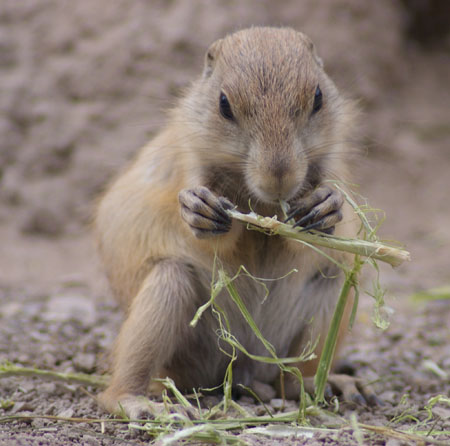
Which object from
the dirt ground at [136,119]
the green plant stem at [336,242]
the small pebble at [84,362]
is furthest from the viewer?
the dirt ground at [136,119]

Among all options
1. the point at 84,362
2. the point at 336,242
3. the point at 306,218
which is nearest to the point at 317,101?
the point at 306,218

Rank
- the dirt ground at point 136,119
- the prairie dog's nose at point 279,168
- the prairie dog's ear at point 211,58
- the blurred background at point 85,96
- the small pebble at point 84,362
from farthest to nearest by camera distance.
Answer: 1. the blurred background at point 85,96
2. the dirt ground at point 136,119
3. the small pebble at point 84,362
4. the prairie dog's ear at point 211,58
5. the prairie dog's nose at point 279,168

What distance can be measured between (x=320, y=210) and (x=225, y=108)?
0.89 metres

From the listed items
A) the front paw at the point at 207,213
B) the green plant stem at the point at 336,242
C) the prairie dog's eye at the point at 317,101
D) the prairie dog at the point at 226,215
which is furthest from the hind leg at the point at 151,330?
the prairie dog's eye at the point at 317,101

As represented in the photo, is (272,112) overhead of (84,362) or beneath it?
overhead

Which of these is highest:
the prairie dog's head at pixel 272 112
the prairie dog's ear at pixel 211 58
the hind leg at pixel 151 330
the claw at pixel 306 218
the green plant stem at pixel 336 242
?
the prairie dog's ear at pixel 211 58

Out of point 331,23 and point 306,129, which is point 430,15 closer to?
point 331,23

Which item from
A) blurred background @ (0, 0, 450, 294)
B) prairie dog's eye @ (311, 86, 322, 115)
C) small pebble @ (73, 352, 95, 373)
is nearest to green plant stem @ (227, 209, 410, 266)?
prairie dog's eye @ (311, 86, 322, 115)

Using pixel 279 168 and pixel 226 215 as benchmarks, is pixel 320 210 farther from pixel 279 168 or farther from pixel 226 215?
pixel 226 215

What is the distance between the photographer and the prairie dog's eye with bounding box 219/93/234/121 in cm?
412

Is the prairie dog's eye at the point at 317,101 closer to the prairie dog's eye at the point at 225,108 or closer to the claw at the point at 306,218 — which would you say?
the prairie dog's eye at the point at 225,108

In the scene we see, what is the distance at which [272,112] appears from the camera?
3.87 m

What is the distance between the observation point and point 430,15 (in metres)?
11.4

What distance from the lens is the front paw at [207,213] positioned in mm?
3842
